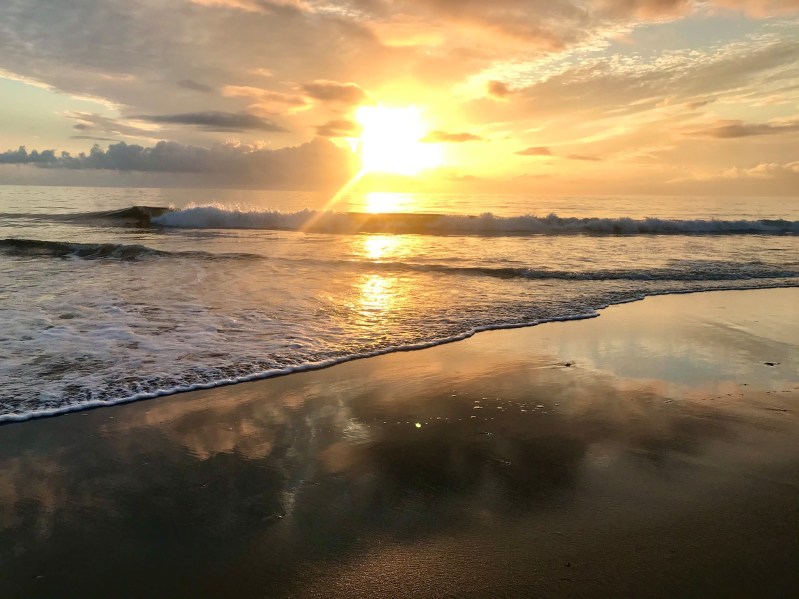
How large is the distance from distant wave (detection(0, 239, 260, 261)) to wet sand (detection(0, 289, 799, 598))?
13798 mm

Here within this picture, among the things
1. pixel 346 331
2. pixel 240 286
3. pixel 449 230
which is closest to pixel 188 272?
pixel 240 286

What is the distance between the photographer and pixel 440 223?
32906 mm

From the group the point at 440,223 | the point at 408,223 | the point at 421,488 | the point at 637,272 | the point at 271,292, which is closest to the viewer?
the point at 421,488

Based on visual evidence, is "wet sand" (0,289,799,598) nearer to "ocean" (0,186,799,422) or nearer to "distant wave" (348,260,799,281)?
"ocean" (0,186,799,422)

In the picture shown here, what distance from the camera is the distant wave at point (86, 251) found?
59.5 ft

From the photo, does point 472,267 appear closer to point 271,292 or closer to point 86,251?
point 271,292

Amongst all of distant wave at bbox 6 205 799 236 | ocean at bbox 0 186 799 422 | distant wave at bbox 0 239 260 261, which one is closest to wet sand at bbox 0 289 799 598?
ocean at bbox 0 186 799 422

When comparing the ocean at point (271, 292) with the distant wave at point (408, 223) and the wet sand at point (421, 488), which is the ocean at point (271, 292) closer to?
the wet sand at point (421, 488)

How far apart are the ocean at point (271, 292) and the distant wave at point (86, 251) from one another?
10cm

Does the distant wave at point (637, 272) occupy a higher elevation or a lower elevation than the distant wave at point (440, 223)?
lower

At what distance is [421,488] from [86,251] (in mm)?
19235

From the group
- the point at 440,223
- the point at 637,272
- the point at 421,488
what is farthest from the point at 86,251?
the point at 440,223

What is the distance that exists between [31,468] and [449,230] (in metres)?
28.4

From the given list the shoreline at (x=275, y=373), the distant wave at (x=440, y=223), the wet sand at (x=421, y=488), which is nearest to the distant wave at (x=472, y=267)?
the shoreline at (x=275, y=373)
